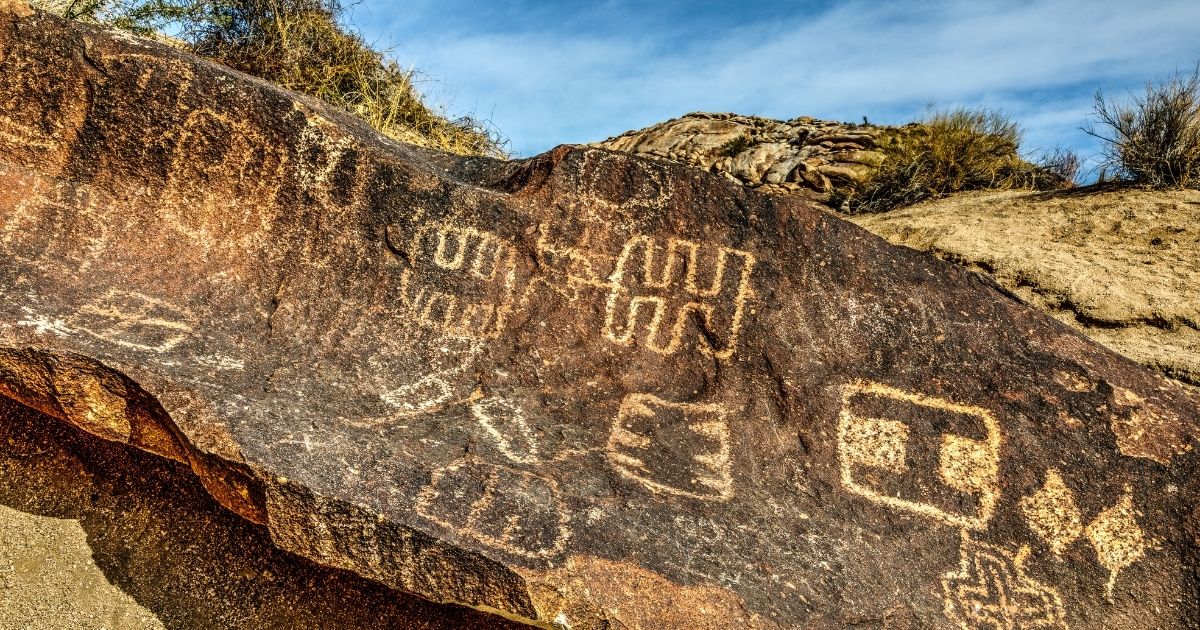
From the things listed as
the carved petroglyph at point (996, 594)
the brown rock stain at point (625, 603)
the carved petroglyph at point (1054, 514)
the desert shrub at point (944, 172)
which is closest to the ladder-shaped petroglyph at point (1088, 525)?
the carved petroglyph at point (1054, 514)

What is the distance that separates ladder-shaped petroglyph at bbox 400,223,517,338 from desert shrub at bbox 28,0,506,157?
4.15 meters

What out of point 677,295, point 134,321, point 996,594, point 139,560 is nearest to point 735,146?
point 677,295

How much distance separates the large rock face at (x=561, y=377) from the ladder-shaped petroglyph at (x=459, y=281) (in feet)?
0.04

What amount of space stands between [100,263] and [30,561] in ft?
3.11

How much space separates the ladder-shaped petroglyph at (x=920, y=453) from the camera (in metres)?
2.37

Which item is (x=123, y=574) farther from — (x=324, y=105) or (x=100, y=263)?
(x=324, y=105)

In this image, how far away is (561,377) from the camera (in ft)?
8.61

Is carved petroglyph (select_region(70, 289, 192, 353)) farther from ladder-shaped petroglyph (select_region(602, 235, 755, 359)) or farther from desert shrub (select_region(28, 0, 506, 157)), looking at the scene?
desert shrub (select_region(28, 0, 506, 157))

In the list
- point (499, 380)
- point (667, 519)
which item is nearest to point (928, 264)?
point (667, 519)

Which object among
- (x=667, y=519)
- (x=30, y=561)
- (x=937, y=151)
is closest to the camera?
(x=667, y=519)

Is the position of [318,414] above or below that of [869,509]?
above

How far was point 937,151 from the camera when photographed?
7656 mm

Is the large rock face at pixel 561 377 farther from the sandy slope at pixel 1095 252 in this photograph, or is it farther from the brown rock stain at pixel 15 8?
the sandy slope at pixel 1095 252

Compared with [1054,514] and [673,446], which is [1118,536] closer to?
[1054,514]
